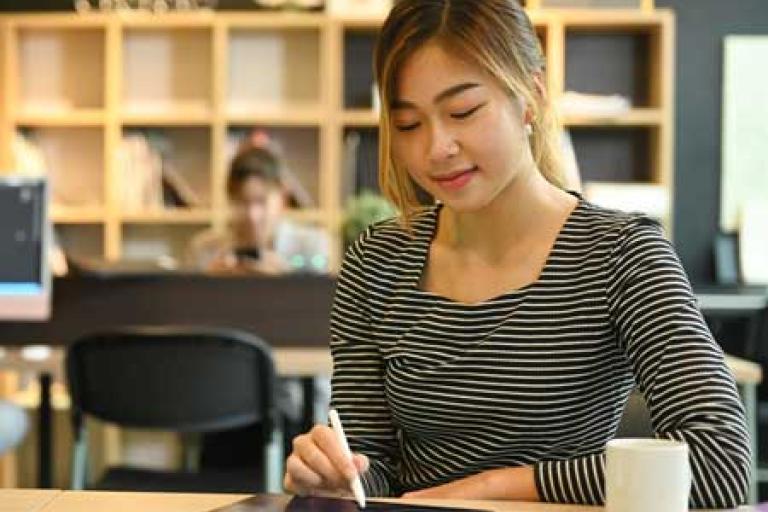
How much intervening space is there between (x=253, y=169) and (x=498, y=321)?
9.97 ft

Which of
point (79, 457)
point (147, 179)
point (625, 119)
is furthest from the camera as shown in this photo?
point (147, 179)

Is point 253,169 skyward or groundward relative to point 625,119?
groundward

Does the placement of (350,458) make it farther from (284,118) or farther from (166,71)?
(166,71)

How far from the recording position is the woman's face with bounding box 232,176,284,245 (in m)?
4.38

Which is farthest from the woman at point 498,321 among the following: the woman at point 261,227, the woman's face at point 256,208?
the woman's face at point 256,208

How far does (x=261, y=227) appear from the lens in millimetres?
4422

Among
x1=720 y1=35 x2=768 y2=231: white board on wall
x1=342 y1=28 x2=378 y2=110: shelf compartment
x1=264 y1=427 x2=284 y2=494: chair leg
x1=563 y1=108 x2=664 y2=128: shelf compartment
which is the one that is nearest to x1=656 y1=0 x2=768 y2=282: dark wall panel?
x1=720 y1=35 x2=768 y2=231: white board on wall

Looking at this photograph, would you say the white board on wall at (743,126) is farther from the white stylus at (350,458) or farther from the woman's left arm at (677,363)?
the white stylus at (350,458)

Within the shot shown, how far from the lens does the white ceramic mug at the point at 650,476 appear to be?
→ 115 cm

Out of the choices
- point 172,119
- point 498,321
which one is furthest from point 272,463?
point 172,119

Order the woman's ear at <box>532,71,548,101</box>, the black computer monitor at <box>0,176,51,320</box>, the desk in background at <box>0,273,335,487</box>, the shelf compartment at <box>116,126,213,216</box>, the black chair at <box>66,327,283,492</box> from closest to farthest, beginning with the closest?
the woman's ear at <box>532,71,548,101</box>, the black chair at <box>66,327,283,492</box>, the black computer monitor at <box>0,176,51,320</box>, the desk in background at <box>0,273,335,487</box>, the shelf compartment at <box>116,126,213,216</box>

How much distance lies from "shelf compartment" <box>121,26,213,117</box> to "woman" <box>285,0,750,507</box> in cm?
398

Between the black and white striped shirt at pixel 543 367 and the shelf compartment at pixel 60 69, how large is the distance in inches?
164

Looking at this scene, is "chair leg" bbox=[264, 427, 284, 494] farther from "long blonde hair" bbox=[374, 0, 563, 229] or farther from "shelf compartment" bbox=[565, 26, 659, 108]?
"shelf compartment" bbox=[565, 26, 659, 108]
